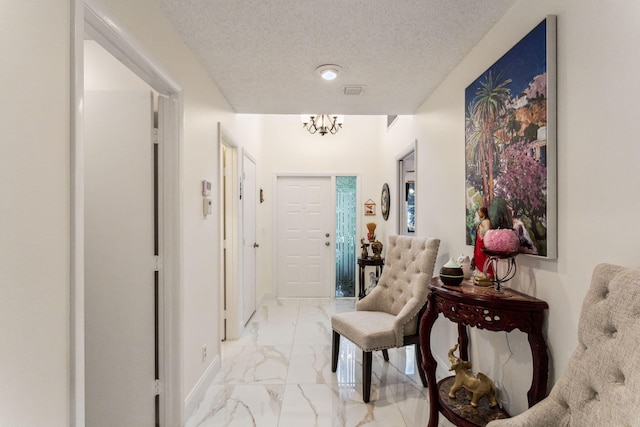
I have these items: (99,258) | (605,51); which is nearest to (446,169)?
(605,51)

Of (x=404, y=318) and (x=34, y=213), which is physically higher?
(x=34, y=213)

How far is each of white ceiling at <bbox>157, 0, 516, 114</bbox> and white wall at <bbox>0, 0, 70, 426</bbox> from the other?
2.91 feet

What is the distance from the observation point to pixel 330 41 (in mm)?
1942

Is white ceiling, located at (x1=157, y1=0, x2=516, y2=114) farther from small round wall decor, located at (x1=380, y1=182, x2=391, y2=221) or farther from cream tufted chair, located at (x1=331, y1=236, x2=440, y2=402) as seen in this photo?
small round wall decor, located at (x1=380, y1=182, x2=391, y2=221)

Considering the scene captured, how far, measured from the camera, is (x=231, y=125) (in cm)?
318

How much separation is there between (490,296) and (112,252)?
1.94 m

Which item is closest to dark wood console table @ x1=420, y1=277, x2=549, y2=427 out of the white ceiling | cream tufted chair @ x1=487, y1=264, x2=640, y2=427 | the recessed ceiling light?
cream tufted chair @ x1=487, y1=264, x2=640, y2=427

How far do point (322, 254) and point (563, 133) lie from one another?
159 inches

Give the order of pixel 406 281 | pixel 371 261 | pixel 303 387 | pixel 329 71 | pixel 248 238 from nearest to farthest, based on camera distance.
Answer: pixel 329 71 < pixel 303 387 < pixel 406 281 < pixel 248 238 < pixel 371 261

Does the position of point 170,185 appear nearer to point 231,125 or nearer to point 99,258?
point 99,258

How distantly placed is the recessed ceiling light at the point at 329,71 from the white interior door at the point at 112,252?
4.01ft

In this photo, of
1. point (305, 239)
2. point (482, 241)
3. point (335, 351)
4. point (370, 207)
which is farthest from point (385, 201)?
point (482, 241)

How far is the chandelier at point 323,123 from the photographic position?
452 centimetres

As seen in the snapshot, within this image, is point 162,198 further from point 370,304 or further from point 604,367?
point 604,367
